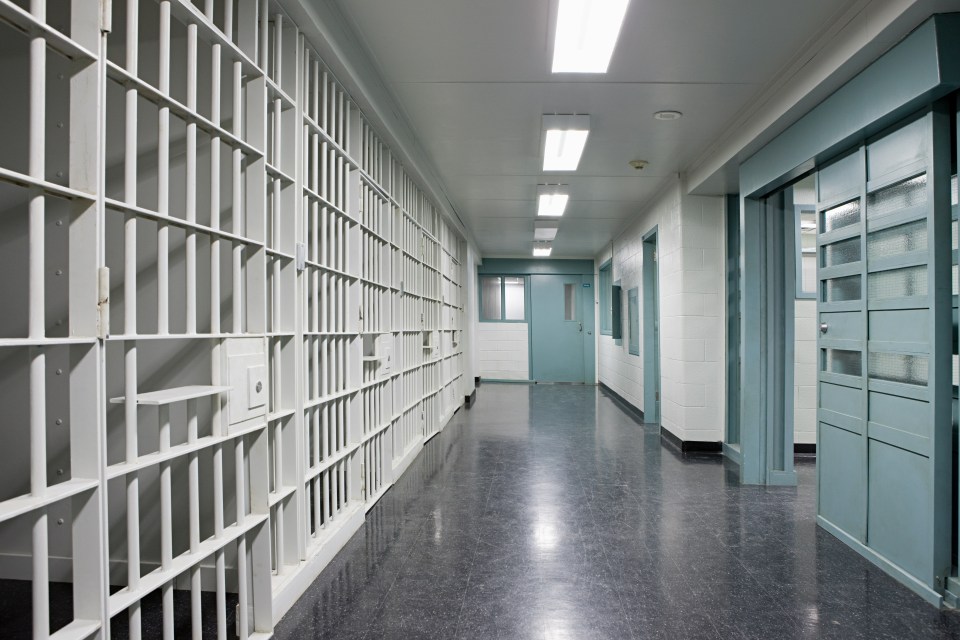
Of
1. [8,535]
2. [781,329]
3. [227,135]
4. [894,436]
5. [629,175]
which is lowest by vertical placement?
[8,535]

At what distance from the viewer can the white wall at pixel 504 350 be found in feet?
44.4

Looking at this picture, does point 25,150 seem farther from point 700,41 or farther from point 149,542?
→ point 700,41

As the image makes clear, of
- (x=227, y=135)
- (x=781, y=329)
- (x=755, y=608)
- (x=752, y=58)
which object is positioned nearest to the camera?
(x=227, y=135)

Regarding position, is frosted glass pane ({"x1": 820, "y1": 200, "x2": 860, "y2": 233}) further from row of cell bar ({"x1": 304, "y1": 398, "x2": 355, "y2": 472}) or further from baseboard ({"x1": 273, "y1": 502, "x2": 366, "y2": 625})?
baseboard ({"x1": 273, "y1": 502, "x2": 366, "y2": 625})

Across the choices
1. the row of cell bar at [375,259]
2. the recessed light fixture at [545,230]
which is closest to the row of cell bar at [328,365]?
the row of cell bar at [375,259]

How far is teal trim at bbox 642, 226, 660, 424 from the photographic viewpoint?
7.92m

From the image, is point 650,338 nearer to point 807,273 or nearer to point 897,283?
point 807,273

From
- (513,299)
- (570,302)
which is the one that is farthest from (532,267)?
(570,302)

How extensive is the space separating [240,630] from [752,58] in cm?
395

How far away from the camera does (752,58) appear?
3.52 meters

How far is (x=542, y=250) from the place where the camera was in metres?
12.1

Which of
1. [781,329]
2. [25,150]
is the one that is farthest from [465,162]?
[25,150]

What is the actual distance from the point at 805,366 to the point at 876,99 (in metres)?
3.45

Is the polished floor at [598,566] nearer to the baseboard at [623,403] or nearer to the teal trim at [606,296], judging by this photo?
the baseboard at [623,403]
